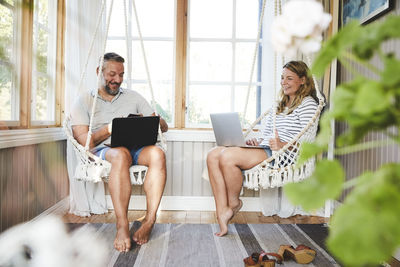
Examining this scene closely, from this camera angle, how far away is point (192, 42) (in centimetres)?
315

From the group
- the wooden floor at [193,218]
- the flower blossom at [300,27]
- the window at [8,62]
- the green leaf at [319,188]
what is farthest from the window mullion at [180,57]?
the green leaf at [319,188]

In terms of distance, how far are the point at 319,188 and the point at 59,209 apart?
2554 millimetres

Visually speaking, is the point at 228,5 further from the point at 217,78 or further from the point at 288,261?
the point at 288,261

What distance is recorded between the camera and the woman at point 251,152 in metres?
2.33

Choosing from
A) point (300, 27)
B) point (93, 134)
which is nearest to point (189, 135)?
point (93, 134)

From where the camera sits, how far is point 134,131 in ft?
7.36

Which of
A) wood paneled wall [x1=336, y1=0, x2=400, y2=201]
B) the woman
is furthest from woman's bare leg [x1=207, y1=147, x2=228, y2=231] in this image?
→ wood paneled wall [x1=336, y1=0, x2=400, y2=201]

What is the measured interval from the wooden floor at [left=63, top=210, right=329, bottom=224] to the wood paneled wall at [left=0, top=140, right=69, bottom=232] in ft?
0.74

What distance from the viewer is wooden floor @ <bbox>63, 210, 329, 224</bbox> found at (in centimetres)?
266

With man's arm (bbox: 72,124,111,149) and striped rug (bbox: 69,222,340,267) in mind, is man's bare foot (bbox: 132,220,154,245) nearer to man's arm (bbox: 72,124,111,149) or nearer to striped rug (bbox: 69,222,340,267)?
striped rug (bbox: 69,222,340,267)

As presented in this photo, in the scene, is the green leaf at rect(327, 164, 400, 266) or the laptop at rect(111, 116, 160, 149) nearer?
the green leaf at rect(327, 164, 400, 266)

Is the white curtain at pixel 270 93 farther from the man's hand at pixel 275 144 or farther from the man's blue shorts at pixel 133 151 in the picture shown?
the man's blue shorts at pixel 133 151

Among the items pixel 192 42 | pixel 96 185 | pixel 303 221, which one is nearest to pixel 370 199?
pixel 303 221

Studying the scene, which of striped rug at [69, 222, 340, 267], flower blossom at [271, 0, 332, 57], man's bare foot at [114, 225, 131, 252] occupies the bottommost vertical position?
striped rug at [69, 222, 340, 267]
